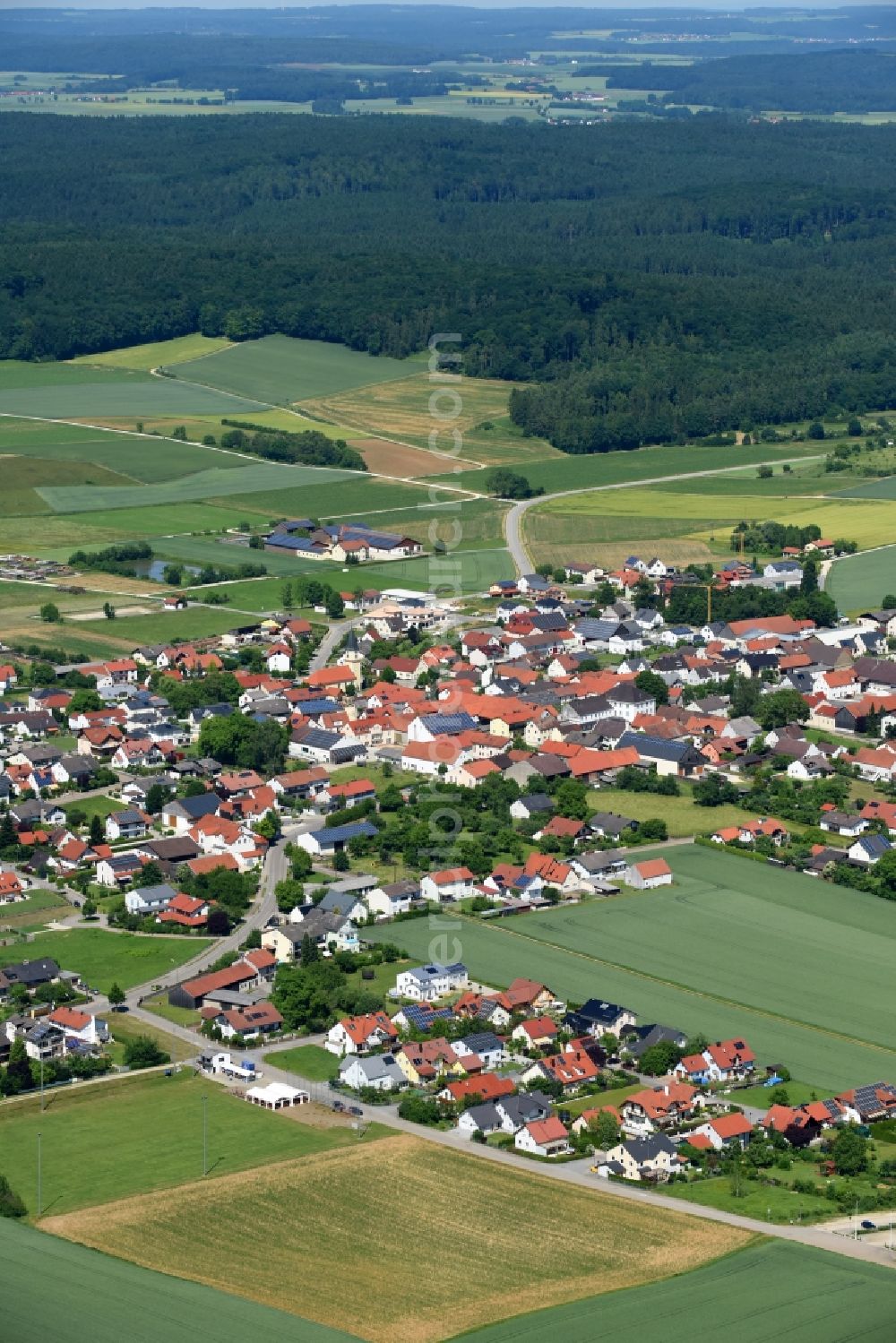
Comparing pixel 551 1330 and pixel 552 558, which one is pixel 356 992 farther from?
pixel 552 558

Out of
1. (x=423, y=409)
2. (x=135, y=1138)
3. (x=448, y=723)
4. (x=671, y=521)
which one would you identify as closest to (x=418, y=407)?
(x=423, y=409)

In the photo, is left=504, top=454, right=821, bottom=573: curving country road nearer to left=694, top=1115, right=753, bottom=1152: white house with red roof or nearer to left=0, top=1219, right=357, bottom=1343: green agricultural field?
left=694, top=1115, right=753, bottom=1152: white house with red roof

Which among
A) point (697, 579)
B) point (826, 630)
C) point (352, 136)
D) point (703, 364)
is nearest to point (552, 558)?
point (697, 579)

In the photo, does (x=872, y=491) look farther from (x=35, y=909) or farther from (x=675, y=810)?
(x=35, y=909)

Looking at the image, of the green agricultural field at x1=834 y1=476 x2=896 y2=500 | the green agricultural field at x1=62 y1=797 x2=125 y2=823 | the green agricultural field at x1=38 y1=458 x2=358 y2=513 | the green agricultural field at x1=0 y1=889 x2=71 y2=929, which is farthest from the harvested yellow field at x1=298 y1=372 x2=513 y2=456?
the green agricultural field at x1=0 y1=889 x2=71 y2=929

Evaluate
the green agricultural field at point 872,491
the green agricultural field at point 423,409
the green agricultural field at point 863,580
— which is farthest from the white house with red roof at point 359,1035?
the green agricultural field at point 423,409

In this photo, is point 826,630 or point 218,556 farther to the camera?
point 218,556

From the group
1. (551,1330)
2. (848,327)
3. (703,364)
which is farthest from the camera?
(848,327)
